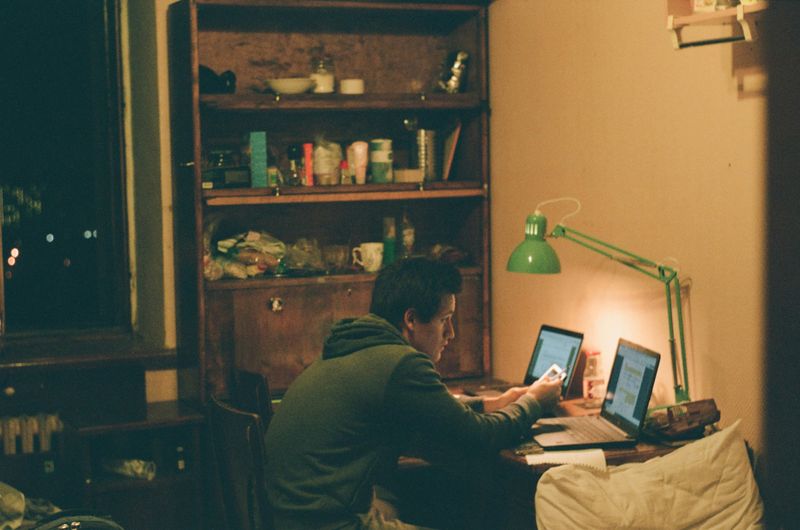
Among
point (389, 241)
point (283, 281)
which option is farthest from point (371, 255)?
point (283, 281)

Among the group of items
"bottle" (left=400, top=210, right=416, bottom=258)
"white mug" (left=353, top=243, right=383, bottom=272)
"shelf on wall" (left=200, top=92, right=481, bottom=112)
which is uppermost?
"shelf on wall" (left=200, top=92, right=481, bottom=112)

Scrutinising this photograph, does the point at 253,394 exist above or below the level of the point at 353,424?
below

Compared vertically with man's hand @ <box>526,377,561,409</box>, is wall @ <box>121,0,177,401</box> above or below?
above

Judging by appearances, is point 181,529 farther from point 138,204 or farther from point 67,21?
point 67,21

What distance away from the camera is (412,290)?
9.26ft

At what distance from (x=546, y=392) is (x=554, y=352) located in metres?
0.72

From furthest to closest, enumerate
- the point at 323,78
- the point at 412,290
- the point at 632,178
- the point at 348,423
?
the point at 323,78, the point at 632,178, the point at 412,290, the point at 348,423

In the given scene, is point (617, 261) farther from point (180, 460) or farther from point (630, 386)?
point (180, 460)

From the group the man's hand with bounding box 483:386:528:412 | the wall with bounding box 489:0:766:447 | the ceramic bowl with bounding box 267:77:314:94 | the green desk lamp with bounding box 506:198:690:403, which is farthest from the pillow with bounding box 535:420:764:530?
the ceramic bowl with bounding box 267:77:314:94

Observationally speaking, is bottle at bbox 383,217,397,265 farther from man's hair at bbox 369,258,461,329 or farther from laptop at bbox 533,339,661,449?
man's hair at bbox 369,258,461,329

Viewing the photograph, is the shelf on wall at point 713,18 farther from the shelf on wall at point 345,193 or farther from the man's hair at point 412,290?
the shelf on wall at point 345,193

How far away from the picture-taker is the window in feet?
14.8

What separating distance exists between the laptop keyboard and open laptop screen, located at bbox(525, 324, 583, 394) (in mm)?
381

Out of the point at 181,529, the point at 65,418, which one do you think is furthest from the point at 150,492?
the point at 65,418
